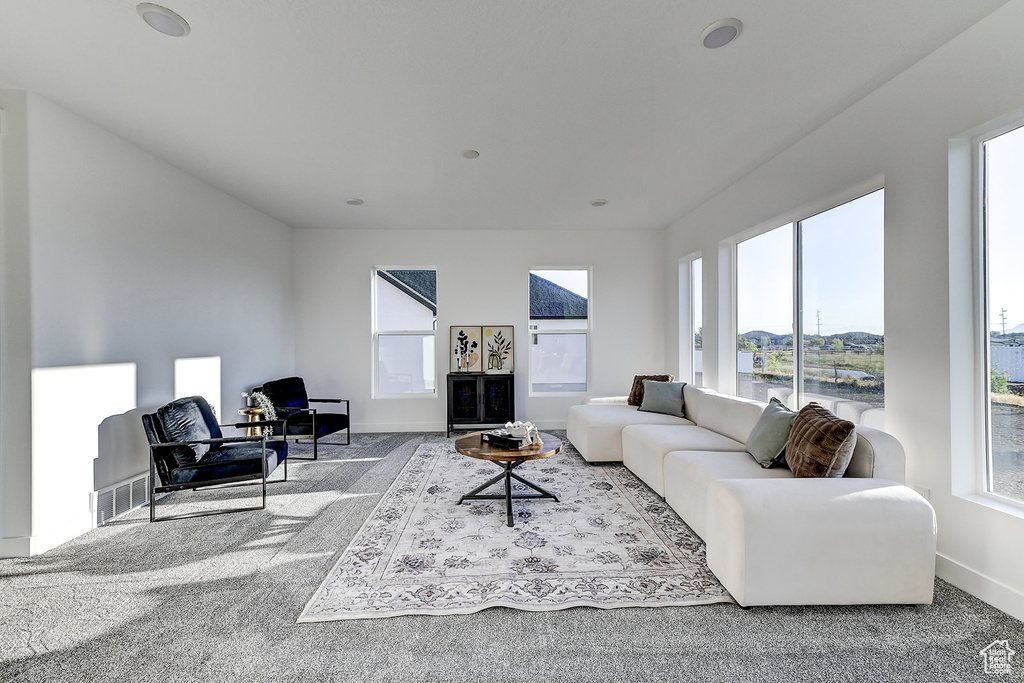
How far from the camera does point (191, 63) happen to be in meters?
2.47

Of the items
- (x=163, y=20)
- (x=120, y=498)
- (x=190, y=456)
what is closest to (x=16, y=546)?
(x=120, y=498)

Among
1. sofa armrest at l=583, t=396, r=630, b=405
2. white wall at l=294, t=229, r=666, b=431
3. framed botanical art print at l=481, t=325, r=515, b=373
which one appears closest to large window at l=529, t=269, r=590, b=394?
white wall at l=294, t=229, r=666, b=431

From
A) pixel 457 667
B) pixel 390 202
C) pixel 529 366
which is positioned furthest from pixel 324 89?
pixel 529 366

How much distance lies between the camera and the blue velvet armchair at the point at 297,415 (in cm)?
495

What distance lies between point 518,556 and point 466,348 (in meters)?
4.00

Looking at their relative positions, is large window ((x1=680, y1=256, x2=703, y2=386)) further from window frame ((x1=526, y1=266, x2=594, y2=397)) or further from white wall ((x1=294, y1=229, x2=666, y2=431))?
window frame ((x1=526, y1=266, x2=594, y2=397))

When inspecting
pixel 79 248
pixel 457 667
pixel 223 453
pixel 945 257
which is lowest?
pixel 457 667

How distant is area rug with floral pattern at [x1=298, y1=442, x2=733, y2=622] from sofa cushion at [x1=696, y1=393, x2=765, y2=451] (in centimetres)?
89

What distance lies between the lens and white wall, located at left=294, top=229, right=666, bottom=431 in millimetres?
6301

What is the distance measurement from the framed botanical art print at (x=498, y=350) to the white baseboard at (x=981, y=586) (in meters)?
4.68

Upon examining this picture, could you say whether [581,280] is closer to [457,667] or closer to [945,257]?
[945,257]

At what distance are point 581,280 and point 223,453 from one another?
4.81m

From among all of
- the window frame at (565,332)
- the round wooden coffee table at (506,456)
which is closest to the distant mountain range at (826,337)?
the round wooden coffee table at (506,456)

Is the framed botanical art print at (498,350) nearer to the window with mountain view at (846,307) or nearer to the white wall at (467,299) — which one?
the white wall at (467,299)
